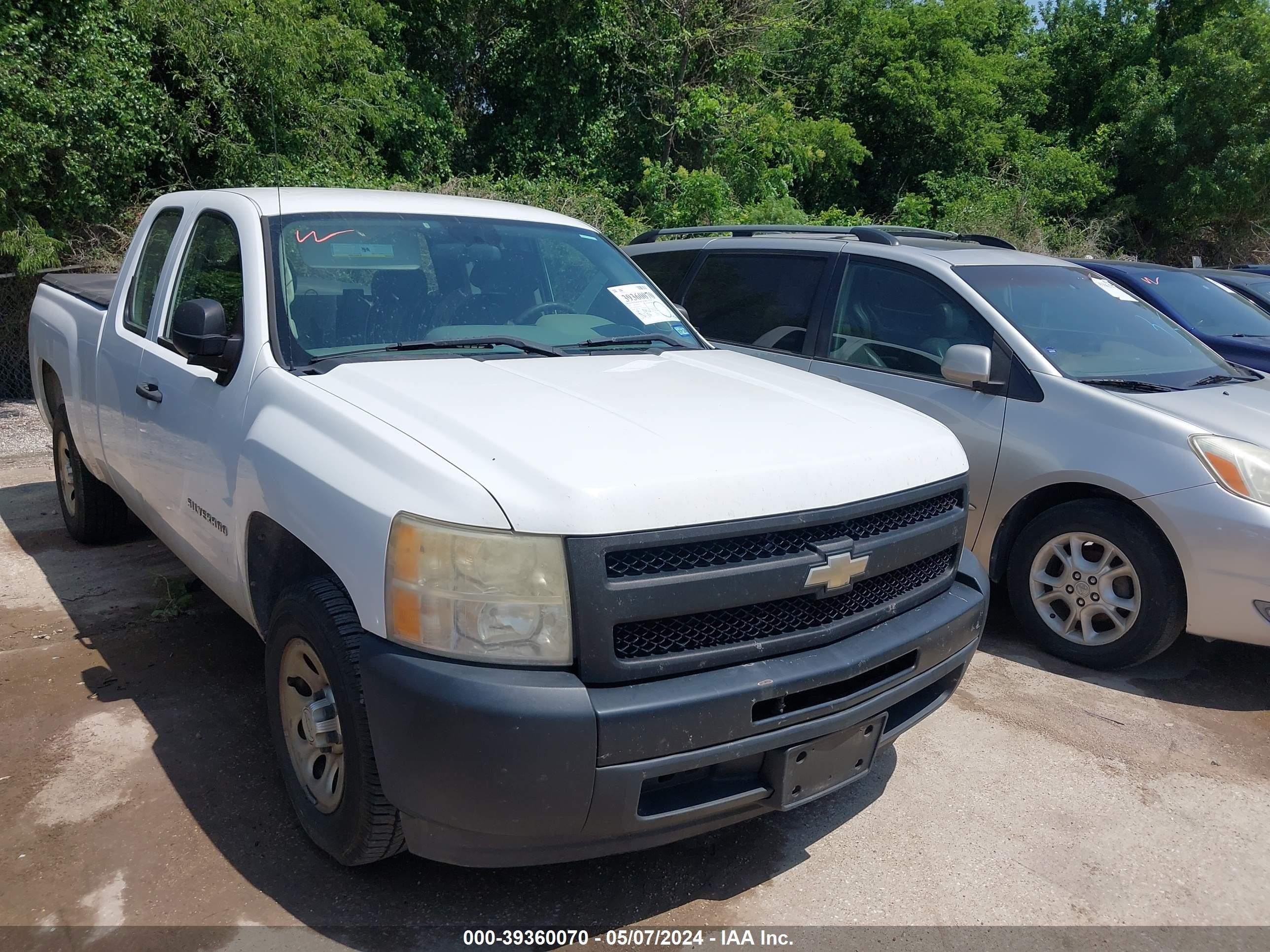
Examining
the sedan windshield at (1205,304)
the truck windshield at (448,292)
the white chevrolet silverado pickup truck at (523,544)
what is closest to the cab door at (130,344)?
the white chevrolet silverado pickup truck at (523,544)

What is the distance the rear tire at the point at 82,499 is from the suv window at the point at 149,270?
1.20 m

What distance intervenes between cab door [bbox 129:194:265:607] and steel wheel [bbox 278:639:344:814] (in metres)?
0.51

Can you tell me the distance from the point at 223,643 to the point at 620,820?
273cm

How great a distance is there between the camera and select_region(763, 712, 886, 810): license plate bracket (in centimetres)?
252

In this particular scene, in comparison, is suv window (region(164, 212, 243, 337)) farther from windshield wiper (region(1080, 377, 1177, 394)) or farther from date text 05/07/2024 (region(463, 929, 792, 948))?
windshield wiper (region(1080, 377, 1177, 394))

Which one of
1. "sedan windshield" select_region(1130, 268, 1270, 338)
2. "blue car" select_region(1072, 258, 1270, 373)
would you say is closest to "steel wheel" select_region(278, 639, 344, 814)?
"blue car" select_region(1072, 258, 1270, 373)

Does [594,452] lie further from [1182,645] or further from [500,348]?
[1182,645]

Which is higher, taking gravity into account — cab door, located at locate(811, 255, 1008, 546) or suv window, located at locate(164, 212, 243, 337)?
suv window, located at locate(164, 212, 243, 337)

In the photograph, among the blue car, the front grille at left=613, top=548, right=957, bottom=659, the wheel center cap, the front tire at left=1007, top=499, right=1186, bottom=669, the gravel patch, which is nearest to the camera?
the front grille at left=613, top=548, right=957, bottom=659

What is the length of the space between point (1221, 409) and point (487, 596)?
3783 millimetres

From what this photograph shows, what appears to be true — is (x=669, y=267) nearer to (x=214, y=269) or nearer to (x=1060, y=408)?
(x=1060, y=408)

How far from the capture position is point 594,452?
2.50m

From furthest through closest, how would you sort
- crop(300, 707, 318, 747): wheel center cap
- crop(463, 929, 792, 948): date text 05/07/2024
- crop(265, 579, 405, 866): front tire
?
crop(300, 707, 318, 747): wheel center cap, crop(463, 929, 792, 948): date text 05/07/2024, crop(265, 579, 405, 866): front tire

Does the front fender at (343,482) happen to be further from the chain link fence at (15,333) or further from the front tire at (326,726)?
the chain link fence at (15,333)
